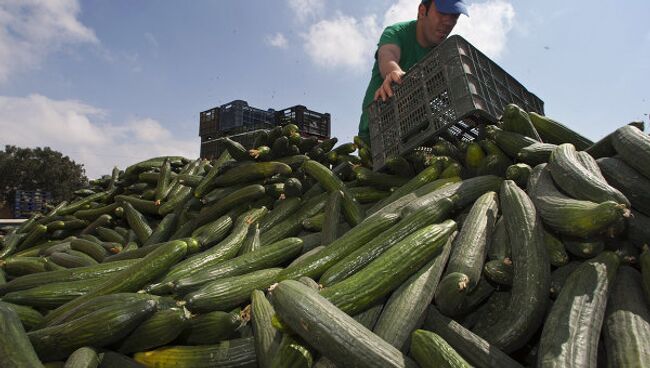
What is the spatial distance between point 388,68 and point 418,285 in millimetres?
3900

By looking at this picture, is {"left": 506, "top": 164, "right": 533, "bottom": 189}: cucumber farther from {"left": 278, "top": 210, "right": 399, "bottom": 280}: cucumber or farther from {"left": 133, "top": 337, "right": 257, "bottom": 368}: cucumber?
{"left": 133, "top": 337, "right": 257, "bottom": 368}: cucumber

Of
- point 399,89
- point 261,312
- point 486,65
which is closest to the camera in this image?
point 261,312

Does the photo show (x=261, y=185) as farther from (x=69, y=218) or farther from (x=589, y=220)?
(x=69, y=218)

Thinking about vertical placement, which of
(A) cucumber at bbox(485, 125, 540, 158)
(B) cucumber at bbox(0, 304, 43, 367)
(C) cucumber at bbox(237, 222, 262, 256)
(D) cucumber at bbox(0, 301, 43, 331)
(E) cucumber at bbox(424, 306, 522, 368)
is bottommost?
(E) cucumber at bbox(424, 306, 522, 368)

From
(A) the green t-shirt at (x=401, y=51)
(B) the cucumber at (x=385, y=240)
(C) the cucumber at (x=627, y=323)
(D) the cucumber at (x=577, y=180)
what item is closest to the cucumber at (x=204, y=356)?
(B) the cucumber at (x=385, y=240)

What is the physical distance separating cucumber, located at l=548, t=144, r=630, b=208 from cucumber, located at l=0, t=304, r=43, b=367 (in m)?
3.17

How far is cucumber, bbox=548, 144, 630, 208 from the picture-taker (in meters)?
2.55

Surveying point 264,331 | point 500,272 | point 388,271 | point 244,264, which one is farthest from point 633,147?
point 244,264

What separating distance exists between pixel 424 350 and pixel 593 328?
81cm

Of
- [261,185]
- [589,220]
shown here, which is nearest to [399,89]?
[261,185]

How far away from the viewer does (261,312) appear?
2570 mm

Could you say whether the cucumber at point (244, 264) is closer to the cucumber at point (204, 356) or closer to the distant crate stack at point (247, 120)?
the cucumber at point (204, 356)

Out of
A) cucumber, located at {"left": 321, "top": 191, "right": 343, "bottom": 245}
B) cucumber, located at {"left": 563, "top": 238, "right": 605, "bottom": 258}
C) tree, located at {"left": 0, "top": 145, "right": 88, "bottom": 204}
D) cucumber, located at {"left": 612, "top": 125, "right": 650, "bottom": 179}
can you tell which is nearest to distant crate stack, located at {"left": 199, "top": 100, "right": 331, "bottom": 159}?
cucumber, located at {"left": 321, "top": 191, "right": 343, "bottom": 245}

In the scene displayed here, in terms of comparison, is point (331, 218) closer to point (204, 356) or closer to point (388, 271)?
point (388, 271)
